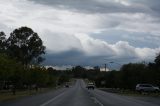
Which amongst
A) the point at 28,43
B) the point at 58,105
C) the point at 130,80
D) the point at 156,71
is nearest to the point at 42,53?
the point at 28,43

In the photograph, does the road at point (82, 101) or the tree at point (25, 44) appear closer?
the road at point (82, 101)

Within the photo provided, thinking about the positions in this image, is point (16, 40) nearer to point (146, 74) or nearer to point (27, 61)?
point (27, 61)

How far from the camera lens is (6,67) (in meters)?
58.7

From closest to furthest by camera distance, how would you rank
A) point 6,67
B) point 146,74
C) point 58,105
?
point 58,105
point 6,67
point 146,74

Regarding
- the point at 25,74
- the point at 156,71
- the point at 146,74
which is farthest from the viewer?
the point at 146,74

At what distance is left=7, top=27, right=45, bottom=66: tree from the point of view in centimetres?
12369

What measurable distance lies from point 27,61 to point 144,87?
153ft

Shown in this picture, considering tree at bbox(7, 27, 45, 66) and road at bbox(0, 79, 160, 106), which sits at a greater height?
tree at bbox(7, 27, 45, 66)

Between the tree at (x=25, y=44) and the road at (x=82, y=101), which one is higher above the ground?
the tree at (x=25, y=44)

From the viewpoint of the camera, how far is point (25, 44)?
125062 millimetres

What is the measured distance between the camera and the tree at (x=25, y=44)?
123688mm

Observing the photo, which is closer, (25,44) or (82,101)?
(82,101)

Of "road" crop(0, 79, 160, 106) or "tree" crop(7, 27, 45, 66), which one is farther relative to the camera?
"tree" crop(7, 27, 45, 66)

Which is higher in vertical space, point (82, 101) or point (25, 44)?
point (25, 44)
